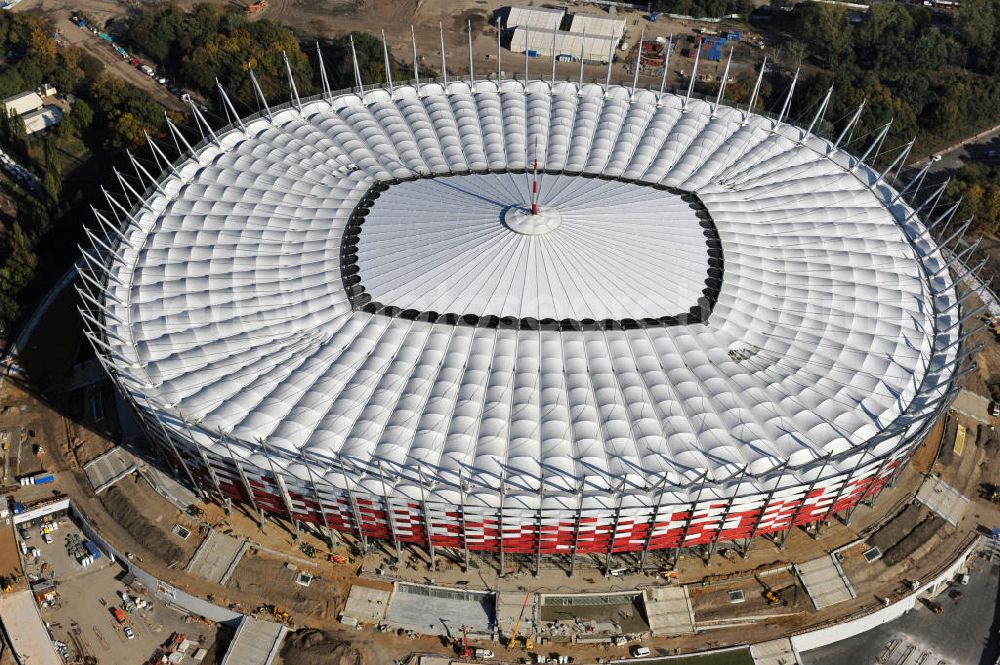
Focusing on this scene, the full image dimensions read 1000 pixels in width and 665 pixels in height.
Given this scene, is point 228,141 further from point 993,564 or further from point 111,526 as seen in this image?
point 993,564

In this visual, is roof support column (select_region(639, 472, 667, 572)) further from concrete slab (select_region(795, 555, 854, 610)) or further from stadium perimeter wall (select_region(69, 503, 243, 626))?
stadium perimeter wall (select_region(69, 503, 243, 626))

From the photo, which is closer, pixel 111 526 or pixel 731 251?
pixel 111 526

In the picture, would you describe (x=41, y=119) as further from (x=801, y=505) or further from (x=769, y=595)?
(x=769, y=595)

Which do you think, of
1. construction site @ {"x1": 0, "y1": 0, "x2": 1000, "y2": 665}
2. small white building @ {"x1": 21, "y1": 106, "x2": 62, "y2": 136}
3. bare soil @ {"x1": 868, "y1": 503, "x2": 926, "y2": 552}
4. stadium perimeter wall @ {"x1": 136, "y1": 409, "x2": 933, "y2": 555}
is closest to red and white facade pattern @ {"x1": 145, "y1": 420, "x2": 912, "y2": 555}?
stadium perimeter wall @ {"x1": 136, "y1": 409, "x2": 933, "y2": 555}

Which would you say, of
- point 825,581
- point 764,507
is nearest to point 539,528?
point 764,507

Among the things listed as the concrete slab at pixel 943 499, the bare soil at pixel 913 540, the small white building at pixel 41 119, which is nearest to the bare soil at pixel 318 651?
the bare soil at pixel 913 540

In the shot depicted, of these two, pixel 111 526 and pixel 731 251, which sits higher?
pixel 731 251

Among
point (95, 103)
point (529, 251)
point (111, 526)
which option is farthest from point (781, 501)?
point (95, 103)

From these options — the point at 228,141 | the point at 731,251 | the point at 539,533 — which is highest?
the point at 228,141
